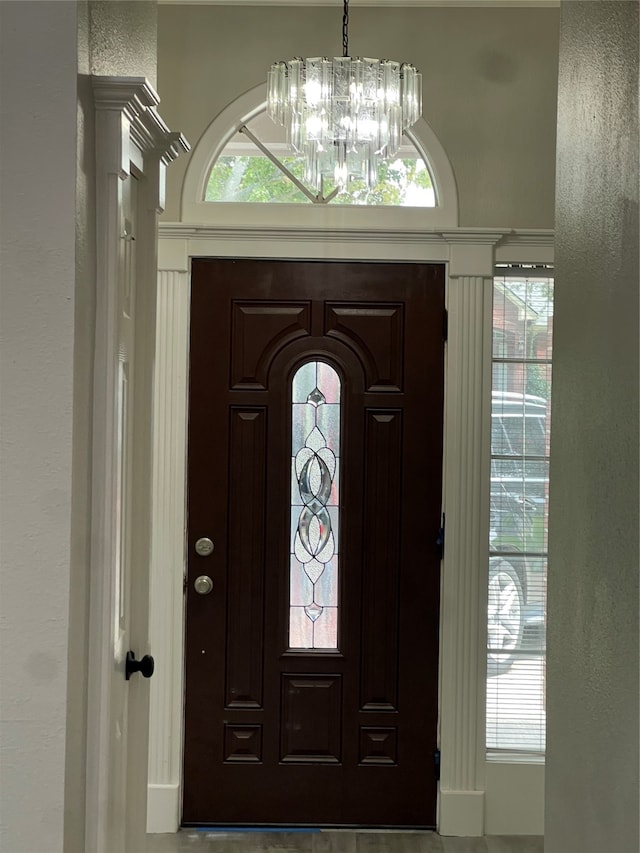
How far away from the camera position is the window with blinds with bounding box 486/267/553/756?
3641 millimetres

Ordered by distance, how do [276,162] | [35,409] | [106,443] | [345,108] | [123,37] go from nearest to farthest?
[35,409] < [106,443] < [123,37] < [345,108] < [276,162]

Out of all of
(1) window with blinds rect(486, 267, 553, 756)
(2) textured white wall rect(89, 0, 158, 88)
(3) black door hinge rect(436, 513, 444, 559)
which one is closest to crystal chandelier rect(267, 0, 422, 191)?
(2) textured white wall rect(89, 0, 158, 88)

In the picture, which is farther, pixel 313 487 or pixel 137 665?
pixel 313 487

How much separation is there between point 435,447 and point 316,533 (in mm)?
537

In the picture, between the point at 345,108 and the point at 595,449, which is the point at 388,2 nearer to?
the point at 345,108

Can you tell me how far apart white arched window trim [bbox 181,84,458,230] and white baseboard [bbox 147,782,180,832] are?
205 cm

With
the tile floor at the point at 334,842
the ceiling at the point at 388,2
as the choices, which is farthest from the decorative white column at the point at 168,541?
the ceiling at the point at 388,2

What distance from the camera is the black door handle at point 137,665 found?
2.27 metres

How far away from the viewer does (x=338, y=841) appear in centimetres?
350

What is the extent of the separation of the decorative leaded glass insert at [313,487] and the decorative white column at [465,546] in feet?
1.37

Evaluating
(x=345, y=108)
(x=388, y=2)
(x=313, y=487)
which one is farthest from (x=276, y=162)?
(x=313, y=487)

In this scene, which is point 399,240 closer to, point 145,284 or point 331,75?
point 331,75

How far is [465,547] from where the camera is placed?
3.58 m

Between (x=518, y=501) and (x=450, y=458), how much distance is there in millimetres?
312
